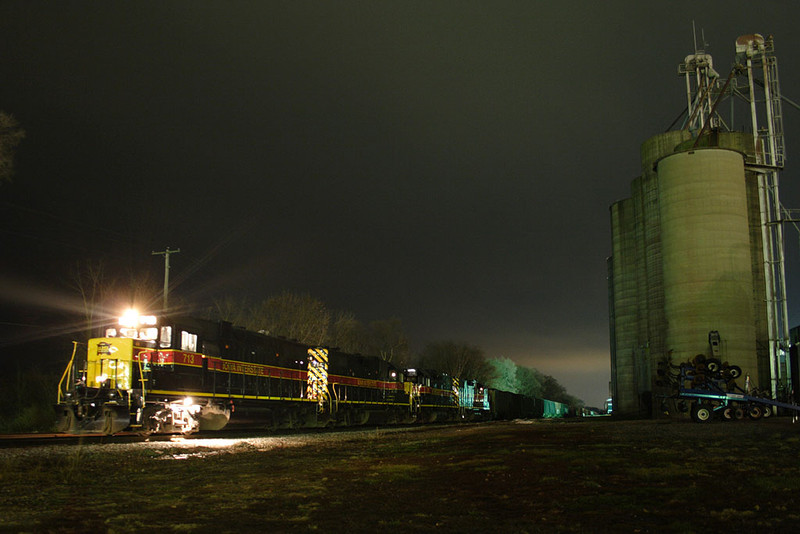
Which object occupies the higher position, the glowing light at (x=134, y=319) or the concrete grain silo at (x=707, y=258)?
the concrete grain silo at (x=707, y=258)

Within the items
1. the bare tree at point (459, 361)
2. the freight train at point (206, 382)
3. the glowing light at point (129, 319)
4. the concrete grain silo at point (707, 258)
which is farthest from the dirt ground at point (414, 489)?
the bare tree at point (459, 361)

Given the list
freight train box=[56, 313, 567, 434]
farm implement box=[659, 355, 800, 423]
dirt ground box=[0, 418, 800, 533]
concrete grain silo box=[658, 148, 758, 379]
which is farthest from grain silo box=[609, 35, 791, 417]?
dirt ground box=[0, 418, 800, 533]

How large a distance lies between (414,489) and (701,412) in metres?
21.7

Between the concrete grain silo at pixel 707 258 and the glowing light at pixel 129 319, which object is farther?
the concrete grain silo at pixel 707 258

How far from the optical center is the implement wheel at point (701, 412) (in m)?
26.6

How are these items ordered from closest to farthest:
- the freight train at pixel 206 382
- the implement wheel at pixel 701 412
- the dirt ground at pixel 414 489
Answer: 1. the dirt ground at pixel 414 489
2. the freight train at pixel 206 382
3. the implement wheel at pixel 701 412

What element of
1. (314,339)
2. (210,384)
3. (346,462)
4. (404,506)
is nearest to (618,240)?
(314,339)

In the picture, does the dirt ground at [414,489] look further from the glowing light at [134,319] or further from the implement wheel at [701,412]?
the implement wheel at [701,412]

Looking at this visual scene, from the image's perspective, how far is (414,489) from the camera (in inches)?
350

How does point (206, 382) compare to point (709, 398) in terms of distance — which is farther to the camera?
point (709, 398)

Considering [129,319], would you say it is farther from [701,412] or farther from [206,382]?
[701,412]

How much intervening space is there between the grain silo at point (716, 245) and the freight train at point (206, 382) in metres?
18.8

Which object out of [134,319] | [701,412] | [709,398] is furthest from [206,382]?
[709,398]

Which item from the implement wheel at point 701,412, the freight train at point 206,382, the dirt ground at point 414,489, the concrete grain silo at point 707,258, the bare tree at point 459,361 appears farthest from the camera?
the bare tree at point 459,361
